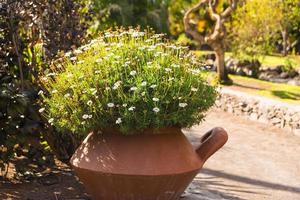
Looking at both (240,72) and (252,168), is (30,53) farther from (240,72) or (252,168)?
(240,72)

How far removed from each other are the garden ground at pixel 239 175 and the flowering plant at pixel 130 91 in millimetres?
909

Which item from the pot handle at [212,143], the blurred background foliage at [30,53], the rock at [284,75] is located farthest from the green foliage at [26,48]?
the rock at [284,75]

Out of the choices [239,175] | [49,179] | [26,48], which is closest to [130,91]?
[49,179]

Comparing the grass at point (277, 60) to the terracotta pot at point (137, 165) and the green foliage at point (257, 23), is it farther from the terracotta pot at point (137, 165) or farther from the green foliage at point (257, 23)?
the terracotta pot at point (137, 165)

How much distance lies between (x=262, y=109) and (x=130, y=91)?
7406 mm

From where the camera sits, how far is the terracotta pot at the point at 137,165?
178 inches

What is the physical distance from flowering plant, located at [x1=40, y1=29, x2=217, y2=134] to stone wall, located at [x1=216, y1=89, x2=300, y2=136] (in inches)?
233

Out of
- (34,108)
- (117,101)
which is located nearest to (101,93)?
(117,101)

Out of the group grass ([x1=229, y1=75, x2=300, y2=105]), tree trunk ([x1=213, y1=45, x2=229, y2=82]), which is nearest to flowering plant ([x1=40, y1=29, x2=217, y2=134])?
grass ([x1=229, y1=75, x2=300, y2=105])

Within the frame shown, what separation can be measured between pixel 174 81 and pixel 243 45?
14722 mm

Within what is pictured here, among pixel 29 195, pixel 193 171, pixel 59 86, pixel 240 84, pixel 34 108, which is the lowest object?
pixel 240 84

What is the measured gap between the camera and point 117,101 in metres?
4.59

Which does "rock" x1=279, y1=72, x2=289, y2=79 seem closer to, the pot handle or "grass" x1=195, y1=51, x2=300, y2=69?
"grass" x1=195, y1=51, x2=300, y2=69

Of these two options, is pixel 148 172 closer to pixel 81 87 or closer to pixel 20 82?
pixel 81 87
